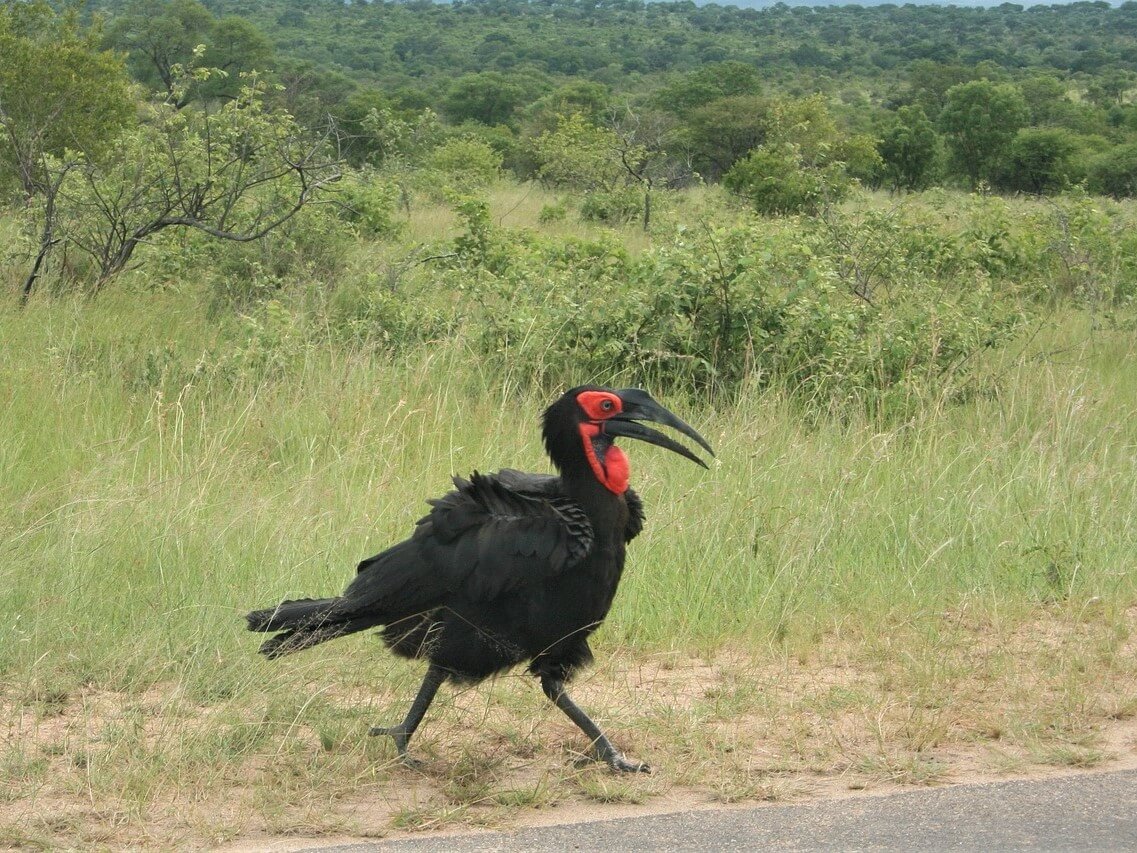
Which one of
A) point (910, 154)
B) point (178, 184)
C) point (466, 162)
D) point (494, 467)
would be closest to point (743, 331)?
point (494, 467)

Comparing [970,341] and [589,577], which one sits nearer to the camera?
[589,577]

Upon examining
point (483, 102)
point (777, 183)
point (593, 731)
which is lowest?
point (593, 731)

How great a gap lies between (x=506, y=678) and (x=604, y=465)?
1.09 metres

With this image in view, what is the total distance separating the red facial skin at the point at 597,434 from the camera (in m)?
3.33

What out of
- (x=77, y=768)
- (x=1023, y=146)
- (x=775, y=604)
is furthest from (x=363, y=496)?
(x=1023, y=146)

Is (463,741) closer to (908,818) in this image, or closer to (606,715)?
(606,715)

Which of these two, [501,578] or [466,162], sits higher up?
[466,162]

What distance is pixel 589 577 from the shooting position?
3.27 metres

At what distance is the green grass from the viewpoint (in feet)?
10.9

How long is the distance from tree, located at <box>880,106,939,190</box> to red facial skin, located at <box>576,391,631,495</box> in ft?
66.3

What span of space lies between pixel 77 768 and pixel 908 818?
6.45ft

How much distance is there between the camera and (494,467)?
558 cm

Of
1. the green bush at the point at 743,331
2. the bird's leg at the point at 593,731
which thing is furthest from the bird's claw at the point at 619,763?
the green bush at the point at 743,331

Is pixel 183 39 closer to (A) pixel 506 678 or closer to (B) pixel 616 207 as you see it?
(B) pixel 616 207
